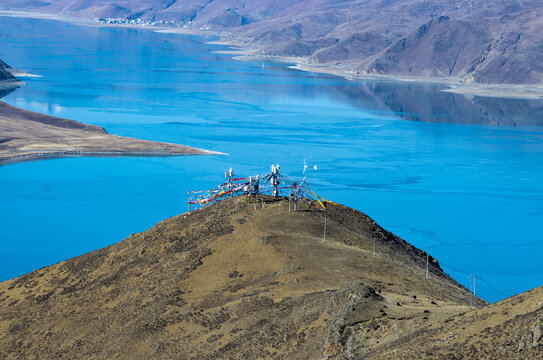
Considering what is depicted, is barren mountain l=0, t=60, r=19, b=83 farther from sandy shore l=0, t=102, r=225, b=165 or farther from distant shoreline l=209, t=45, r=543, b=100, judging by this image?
distant shoreline l=209, t=45, r=543, b=100

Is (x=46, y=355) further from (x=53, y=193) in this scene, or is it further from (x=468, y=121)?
(x=468, y=121)

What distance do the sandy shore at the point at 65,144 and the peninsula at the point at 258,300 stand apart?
137 feet

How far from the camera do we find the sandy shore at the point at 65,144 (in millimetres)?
64562

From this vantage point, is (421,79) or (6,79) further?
(421,79)

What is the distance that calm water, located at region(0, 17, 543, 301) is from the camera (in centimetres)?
4266

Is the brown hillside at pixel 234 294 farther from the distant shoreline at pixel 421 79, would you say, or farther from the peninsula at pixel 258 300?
the distant shoreline at pixel 421 79

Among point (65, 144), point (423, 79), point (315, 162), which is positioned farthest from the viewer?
point (423, 79)

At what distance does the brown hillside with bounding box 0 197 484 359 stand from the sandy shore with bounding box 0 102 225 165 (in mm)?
41702

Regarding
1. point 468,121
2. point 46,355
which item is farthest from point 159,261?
point 468,121

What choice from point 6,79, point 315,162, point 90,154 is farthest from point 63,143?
point 6,79

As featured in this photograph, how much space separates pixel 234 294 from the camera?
1886 centimetres

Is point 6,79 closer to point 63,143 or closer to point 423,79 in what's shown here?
point 63,143

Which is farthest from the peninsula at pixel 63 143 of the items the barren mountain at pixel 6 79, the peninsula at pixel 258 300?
the peninsula at pixel 258 300

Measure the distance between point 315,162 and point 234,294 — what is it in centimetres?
4324
